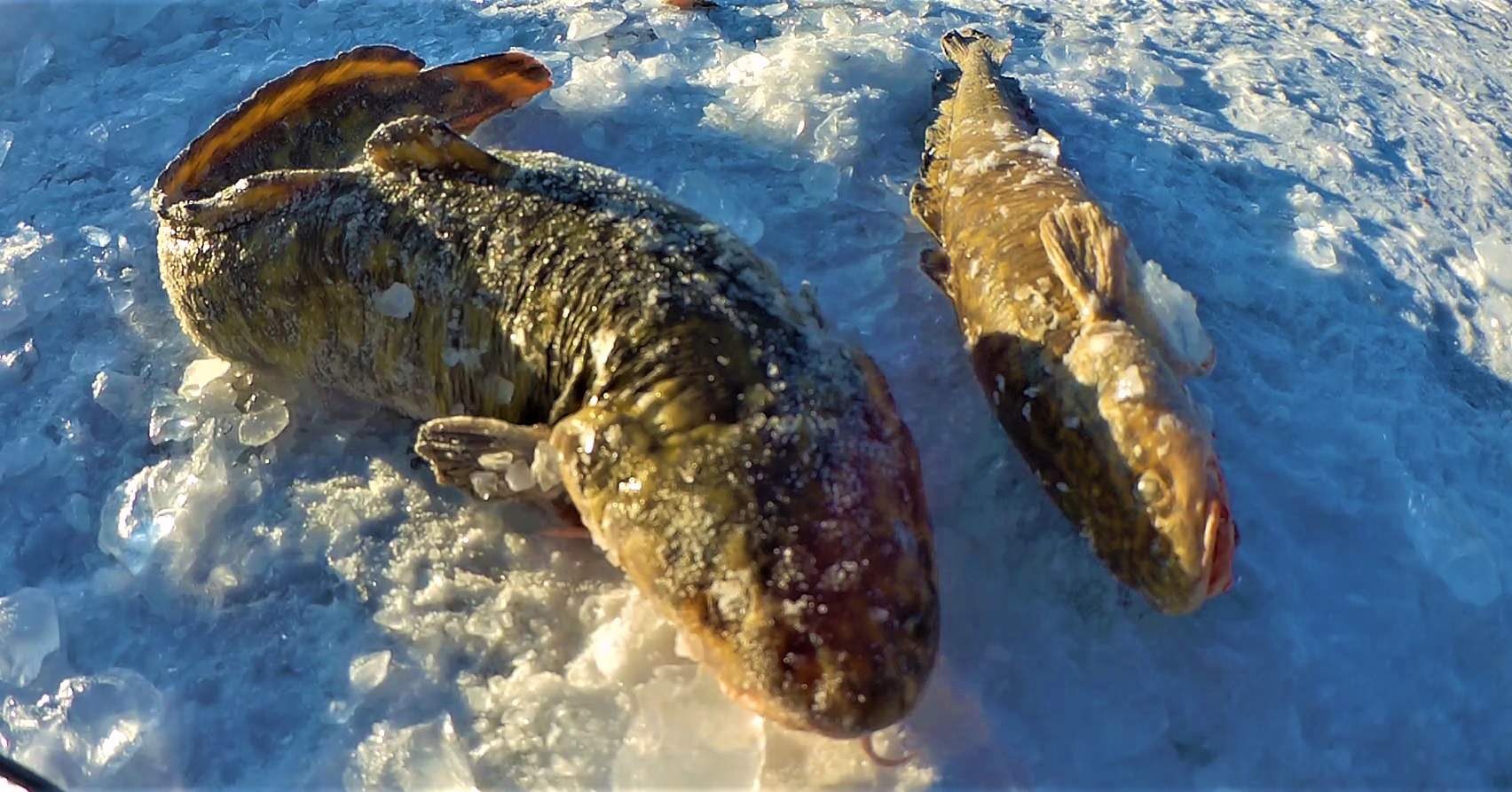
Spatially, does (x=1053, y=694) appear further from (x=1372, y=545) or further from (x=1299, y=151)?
(x=1299, y=151)

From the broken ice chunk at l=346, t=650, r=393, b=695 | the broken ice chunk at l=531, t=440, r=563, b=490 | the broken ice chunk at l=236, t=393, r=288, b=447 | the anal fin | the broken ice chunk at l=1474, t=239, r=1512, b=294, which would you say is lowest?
the broken ice chunk at l=1474, t=239, r=1512, b=294

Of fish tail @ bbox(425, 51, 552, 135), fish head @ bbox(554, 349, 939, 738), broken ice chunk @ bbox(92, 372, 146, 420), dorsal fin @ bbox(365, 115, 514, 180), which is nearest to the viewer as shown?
fish head @ bbox(554, 349, 939, 738)

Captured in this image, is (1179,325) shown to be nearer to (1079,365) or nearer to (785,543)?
(1079,365)

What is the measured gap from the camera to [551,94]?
4734 millimetres

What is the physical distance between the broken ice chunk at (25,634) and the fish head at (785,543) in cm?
161

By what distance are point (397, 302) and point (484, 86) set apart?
166cm

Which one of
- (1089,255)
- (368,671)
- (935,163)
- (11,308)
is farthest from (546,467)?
(11,308)

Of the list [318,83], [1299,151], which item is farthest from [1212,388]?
[318,83]

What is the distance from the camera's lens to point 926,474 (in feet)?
10.3

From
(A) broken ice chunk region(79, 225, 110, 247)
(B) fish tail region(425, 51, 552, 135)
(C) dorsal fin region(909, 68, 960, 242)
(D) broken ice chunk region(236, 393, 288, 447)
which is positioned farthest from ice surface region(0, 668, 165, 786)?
(C) dorsal fin region(909, 68, 960, 242)

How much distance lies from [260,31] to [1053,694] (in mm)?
5507

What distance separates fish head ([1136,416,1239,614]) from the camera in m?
2.56

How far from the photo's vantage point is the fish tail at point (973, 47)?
4711mm

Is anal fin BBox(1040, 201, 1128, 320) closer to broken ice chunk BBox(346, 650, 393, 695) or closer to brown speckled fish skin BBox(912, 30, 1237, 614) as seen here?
brown speckled fish skin BBox(912, 30, 1237, 614)
